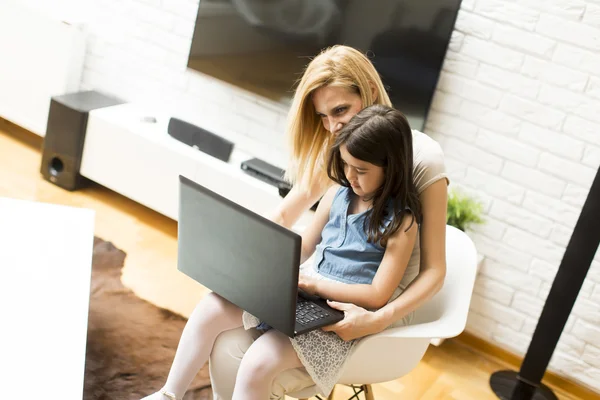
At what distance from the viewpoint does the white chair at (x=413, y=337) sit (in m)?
1.67

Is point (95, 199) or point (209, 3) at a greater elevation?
point (209, 3)

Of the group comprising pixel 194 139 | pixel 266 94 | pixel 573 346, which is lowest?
pixel 573 346

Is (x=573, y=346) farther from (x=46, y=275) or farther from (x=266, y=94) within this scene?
(x=46, y=275)

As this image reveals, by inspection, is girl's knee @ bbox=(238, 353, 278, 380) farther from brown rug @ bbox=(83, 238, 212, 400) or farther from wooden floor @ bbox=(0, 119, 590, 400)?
wooden floor @ bbox=(0, 119, 590, 400)

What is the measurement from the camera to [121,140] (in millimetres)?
3285

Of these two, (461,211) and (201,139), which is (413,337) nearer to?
(461,211)

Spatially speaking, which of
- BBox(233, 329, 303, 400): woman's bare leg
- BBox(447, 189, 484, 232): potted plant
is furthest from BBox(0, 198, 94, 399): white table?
BBox(447, 189, 484, 232): potted plant

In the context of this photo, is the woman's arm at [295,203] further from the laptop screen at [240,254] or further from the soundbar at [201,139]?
the soundbar at [201,139]

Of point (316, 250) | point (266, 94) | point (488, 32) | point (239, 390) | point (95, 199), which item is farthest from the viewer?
point (95, 199)

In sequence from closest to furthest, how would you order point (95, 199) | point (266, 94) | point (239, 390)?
point (239, 390)
point (266, 94)
point (95, 199)

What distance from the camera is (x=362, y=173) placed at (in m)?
1.70

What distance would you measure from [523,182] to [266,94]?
1.09 metres

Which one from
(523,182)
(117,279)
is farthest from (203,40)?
(523,182)

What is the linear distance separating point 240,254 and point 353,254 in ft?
1.09
